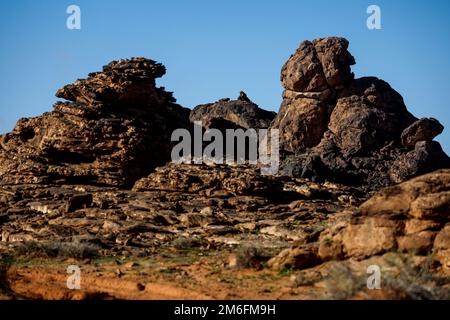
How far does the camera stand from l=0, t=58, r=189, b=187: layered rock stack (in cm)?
3553

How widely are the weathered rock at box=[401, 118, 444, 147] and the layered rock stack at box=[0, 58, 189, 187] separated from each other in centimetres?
1627

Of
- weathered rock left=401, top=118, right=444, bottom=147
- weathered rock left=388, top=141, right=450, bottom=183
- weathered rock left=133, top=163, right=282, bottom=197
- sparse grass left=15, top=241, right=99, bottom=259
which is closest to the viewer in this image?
sparse grass left=15, top=241, right=99, bottom=259

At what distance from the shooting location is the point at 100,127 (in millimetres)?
37312

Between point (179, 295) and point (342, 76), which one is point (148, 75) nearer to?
point (342, 76)

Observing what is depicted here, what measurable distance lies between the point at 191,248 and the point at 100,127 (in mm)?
17829

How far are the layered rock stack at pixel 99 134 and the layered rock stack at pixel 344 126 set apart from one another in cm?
996

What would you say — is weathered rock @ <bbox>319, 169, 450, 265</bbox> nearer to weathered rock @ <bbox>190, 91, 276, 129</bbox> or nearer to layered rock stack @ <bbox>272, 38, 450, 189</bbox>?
layered rock stack @ <bbox>272, 38, 450, 189</bbox>

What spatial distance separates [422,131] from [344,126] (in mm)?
5523

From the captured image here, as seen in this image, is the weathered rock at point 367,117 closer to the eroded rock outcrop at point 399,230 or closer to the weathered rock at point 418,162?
the weathered rock at point 418,162

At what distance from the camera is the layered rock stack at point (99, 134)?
3553 cm

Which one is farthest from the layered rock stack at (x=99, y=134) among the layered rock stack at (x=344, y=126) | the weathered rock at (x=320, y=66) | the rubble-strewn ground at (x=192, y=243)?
the weathered rock at (x=320, y=66)

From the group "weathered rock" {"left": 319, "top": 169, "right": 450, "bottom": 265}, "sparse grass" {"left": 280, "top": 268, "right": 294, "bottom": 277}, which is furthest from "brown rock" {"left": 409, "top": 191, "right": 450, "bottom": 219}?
"sparse grass" {"left": 280, "top": 268, "right": 294, "bottom": 277}

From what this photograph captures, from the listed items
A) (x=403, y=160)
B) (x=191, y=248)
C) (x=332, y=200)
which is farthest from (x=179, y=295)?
(x=403, y=160)

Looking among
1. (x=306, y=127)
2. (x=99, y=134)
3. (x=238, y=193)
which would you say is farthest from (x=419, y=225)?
(x=306, y=127)
